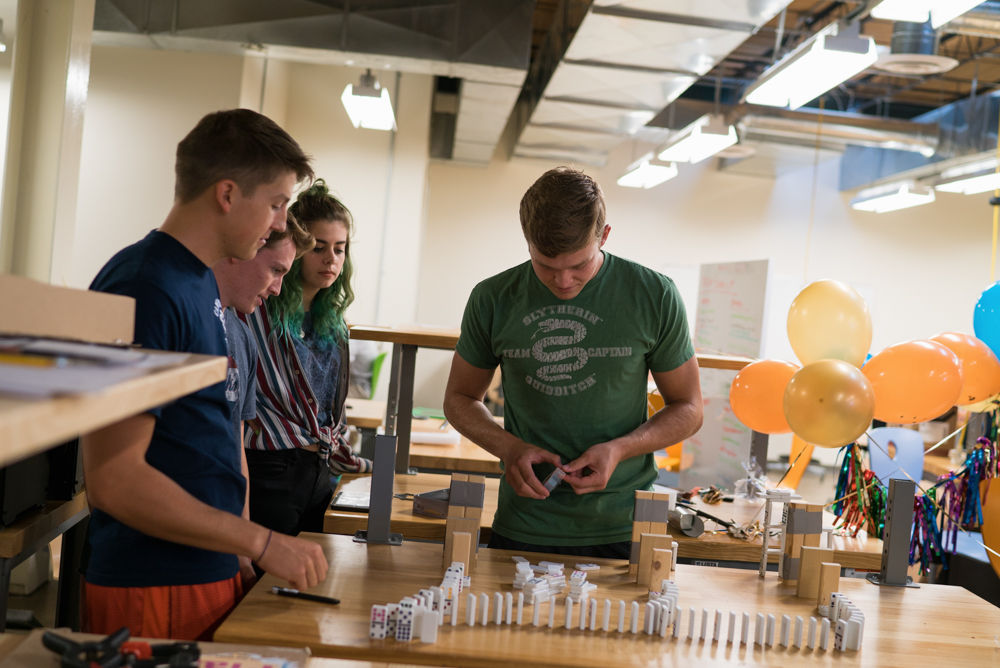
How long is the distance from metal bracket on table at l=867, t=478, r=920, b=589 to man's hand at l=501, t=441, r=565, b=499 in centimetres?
82

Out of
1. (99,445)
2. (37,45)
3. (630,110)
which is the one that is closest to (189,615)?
(99,445)

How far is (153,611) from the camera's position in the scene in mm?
1271

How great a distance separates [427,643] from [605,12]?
341cm

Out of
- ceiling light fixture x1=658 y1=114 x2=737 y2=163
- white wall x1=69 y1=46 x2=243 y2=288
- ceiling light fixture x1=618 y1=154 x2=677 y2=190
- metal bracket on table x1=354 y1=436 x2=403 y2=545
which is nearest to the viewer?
metal bracket on table x1=354 y1=436 x2=403 y2=545

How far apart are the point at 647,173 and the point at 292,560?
656cm

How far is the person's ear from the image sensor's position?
120 centimetres

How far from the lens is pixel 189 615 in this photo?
1.30 meters

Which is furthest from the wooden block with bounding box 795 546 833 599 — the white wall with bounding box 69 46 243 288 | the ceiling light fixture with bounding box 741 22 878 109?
the white wall with bounding box 69 46 243 288

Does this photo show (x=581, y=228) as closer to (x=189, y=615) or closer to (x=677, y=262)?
(x=189, y=615)

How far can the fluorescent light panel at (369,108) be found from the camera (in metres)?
4.61

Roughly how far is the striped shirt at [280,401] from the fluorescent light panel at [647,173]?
17.6 ft

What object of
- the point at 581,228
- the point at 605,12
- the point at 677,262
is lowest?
the point at 581,228

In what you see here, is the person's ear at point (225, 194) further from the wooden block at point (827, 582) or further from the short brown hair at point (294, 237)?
the wooden block at point (827, 582)

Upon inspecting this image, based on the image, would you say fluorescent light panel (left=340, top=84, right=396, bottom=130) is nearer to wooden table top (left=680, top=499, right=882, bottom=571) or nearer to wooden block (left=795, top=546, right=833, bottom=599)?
wooden table top (left=680, top=499, right=882, bottom=571)
